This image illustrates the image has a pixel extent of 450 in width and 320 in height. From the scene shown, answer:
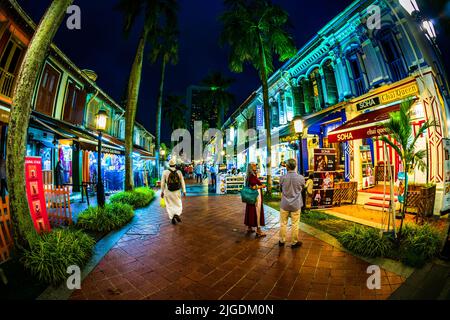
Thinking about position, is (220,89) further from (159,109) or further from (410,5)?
(410,5)

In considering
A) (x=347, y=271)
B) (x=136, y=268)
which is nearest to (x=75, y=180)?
(x=136, y=268)

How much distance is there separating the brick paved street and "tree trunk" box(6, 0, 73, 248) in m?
1.52

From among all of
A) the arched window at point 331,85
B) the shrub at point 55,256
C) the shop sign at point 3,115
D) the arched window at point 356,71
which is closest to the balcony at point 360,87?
the arched window at point 356,71

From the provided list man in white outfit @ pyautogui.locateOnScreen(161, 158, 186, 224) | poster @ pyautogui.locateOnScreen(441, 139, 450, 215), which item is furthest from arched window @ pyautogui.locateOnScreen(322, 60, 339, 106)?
man in white outfit @ pyautogui.locateOnScreen(161, 158, 186, 224)

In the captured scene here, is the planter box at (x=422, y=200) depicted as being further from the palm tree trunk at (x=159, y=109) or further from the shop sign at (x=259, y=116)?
the palm tree trunk at (x=159, y=109)

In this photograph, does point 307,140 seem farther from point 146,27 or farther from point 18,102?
point 18,102

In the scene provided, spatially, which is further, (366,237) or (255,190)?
(255,190)

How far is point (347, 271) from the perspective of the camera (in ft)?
10.5

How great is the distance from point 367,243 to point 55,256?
18.0 ft

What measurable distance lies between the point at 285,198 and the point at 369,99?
25.0 feet

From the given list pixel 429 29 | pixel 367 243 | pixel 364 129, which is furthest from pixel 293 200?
pixel 429 29

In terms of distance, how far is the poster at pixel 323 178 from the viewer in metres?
7.59

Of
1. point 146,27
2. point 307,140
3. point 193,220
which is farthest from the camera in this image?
point 307,140
